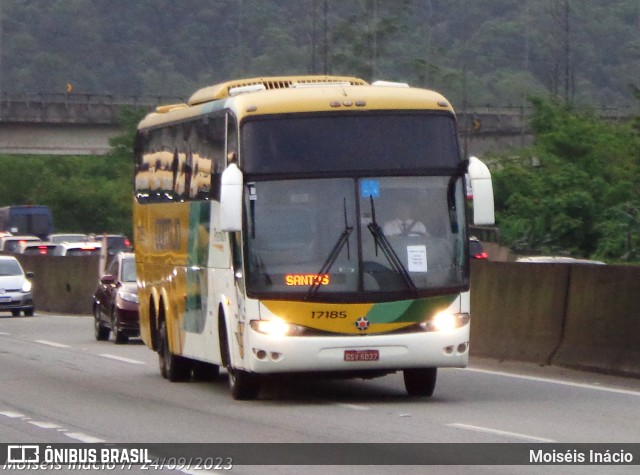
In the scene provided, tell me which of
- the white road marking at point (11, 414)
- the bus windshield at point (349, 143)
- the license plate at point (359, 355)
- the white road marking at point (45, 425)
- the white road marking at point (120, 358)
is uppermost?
the bus windshield at point (349, 143)

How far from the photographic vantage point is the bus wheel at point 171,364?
768 inches

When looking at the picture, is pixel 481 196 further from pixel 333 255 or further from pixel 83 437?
pixel 83 437

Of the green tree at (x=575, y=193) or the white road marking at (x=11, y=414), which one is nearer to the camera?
the white road marking at (x=11, y=414)

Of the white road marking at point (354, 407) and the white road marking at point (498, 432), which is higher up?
the white road marking at point (498, 432)

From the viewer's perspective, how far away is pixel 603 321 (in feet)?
61.8

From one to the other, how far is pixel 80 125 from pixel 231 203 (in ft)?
218

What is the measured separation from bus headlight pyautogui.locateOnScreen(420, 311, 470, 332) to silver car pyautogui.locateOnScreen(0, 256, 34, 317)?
2547cm

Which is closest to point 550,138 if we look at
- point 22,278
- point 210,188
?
point 22,278

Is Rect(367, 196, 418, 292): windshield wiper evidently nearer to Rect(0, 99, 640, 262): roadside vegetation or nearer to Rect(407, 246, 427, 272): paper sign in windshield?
Rect(407, 246, 427, 272): paper sign in windshield

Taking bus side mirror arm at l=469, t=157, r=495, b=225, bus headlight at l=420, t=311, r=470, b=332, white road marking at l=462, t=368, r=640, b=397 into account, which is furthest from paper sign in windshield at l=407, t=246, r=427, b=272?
white road marking at l=462, t=368, r=640, b=397

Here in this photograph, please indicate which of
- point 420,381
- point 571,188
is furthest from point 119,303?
point 571,188

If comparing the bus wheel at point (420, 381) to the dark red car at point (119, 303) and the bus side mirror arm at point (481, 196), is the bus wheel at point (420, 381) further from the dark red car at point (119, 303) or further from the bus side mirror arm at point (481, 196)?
the dark red car at point (119, 303)

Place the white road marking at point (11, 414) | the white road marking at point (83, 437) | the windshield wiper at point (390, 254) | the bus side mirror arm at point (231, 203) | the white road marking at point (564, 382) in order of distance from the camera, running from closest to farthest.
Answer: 1. the white road marking at point (83, 437)
2. the white road marking at point (11, 414)
3. the bus side mirror arm at point (231, 203)
4. the windshield wiper at point (390, 254)
5. the white road marking at point (564, 382)

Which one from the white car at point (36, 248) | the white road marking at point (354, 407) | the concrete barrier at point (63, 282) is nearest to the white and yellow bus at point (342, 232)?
the white road marking at point (354, 407)
